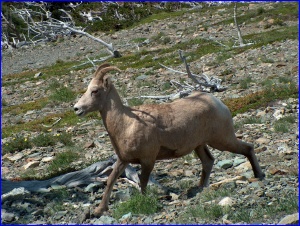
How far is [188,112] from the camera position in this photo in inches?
373

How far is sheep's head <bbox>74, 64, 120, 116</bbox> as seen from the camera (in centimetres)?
916

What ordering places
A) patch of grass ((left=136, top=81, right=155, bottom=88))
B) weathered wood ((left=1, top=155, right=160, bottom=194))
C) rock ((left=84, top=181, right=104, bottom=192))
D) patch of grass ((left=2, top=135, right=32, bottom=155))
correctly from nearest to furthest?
1. rock ((left=84, top=181, right=104, bottom=192))
2. weathered wood ((left=1, top=155, right=160, bottom=194))
3. patch of grass ((left=2, top=135, right=32, bottom=155))
4. patch of grass ((left=136, top=81, right=155, bottom=88))

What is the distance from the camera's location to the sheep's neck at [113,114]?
916 centimetres

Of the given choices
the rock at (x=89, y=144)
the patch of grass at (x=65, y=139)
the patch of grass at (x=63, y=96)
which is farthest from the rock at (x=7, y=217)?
the patch of grass at (x=63, y=96)

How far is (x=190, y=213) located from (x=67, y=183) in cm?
386

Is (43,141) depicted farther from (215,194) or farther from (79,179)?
(215,194)

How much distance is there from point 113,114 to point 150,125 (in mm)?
716

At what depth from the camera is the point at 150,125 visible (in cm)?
909

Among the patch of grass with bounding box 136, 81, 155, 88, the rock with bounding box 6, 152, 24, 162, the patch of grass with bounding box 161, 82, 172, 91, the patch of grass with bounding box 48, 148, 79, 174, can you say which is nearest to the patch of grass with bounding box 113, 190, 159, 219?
the patch of grass with bounding box 48, 148, 79, 174

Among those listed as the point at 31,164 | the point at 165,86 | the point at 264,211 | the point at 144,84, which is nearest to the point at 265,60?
the point at 165,86

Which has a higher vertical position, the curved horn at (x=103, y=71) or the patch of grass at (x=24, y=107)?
the curved horn at (x=103, y=71)

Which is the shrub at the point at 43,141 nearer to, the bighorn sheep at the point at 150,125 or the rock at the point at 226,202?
the bighorn sheep at the point at 150,125

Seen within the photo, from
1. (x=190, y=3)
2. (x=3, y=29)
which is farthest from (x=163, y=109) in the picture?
(x=190, y=3)

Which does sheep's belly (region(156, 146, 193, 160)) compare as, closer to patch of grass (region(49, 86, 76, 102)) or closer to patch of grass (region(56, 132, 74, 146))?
patch of grass (region(56, 132, 74, 146))
